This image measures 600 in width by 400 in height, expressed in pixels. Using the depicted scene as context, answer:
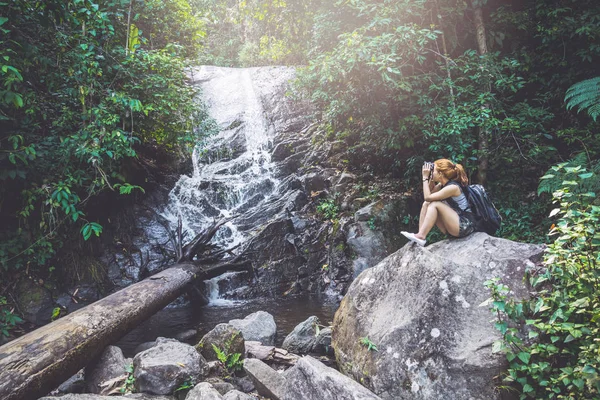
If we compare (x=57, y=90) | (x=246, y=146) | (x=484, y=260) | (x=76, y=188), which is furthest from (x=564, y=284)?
(x=246, y=146)

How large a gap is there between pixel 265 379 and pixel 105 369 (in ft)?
7.41

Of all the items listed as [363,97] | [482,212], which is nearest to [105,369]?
[482,212]

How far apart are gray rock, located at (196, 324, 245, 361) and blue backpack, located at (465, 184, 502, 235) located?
11.1 ft

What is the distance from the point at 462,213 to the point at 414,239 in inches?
29.0

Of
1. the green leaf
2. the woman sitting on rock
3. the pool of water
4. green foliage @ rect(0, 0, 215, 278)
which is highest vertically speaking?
green foliage @ rect(0, 0, 215, 278)

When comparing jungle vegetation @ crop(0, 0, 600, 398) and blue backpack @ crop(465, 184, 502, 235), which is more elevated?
jungle vegetation @ crop(0, 0, 600, 398)

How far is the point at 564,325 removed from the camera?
250cm

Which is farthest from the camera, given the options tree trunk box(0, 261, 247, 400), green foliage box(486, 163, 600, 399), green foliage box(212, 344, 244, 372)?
green foliage box(212, 344, 244, 372)

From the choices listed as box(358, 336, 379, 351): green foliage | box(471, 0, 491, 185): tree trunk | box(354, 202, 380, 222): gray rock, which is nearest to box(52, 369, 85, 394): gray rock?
box(358, 336, 379, 351): green foliage

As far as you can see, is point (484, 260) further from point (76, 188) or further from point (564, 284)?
point (76, 188)

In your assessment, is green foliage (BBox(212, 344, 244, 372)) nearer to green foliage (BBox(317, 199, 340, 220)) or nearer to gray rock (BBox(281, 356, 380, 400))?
gray rock (BBox(281, 356, 380, 400))

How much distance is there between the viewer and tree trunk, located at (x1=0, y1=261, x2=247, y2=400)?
329cm

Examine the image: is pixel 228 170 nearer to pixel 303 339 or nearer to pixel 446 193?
pixel 303 339

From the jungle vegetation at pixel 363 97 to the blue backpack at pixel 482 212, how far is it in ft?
3.11
